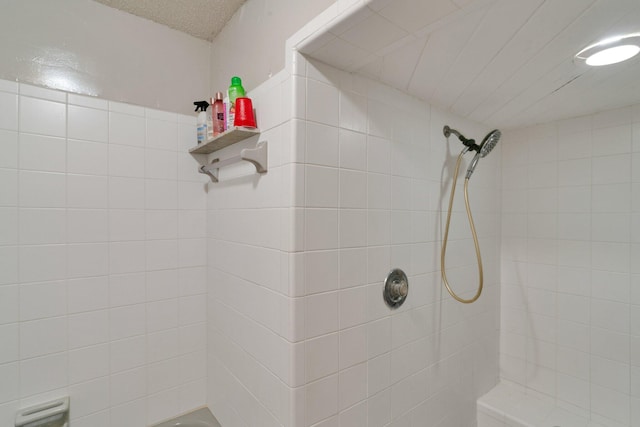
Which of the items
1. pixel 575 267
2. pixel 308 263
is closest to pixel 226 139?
pixel 308 263

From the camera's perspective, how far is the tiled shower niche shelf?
98 cm

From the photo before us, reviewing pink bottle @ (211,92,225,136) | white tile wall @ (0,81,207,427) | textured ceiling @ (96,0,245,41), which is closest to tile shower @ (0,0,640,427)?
white tile wall @ (0,81,207,427)

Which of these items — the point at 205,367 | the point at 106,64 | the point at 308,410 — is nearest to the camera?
the point at 308,410

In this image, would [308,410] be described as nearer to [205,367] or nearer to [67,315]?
[205,367]

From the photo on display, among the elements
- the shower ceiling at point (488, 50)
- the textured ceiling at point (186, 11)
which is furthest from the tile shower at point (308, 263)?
the textured ceiling at point (186, 11)

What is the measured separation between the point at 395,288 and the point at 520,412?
44.4 inches

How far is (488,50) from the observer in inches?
34.4

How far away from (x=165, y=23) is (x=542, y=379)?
272 centimetres

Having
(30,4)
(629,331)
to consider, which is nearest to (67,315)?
(30,4)

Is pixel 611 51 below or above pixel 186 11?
below

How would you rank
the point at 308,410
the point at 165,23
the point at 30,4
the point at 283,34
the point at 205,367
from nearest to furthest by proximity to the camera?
the point at 308,410 < the point at 283,34 < the point at 30,4 < the point at 165,23 < the point at 205,367

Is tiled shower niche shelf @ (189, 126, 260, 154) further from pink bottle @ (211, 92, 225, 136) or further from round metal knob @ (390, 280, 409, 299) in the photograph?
round metal knob @ (390, 280, 409, 299)

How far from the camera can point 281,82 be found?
0.88 metres

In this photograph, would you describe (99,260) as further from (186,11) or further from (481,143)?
(481,143)
